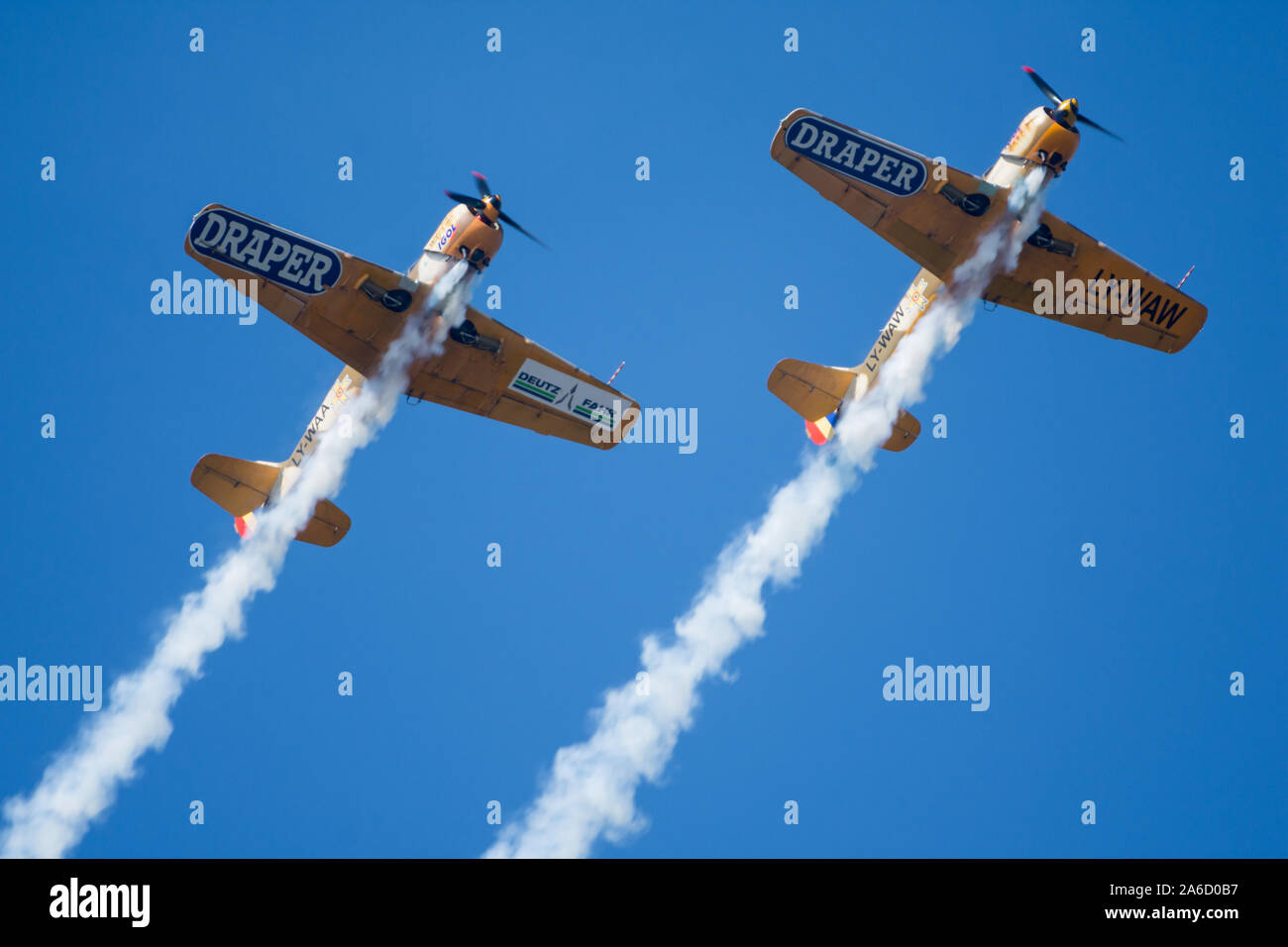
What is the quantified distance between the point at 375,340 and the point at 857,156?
36.7 ft

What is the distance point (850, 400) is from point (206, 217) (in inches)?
622

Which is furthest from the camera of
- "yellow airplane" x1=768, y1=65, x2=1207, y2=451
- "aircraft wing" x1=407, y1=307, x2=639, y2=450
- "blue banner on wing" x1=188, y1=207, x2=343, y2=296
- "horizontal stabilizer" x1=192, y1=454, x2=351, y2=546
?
"horizontal stabilizer" x1=192, y1=454, x2=351, y2=546

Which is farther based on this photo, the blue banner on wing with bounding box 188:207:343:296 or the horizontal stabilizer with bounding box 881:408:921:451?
the horizontal stabilizer with bounding box 881:408:921:451

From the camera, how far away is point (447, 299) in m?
36.2

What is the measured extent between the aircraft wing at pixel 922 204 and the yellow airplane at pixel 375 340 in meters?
6.71

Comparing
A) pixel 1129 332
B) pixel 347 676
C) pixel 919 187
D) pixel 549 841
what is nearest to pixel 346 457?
pixel 347 676

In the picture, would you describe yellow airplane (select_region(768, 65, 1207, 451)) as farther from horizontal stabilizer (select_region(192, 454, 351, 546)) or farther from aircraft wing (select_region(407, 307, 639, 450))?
horizontal stabilizer (select_region(192, 454, 351, 546))

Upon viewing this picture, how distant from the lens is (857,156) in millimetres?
37062

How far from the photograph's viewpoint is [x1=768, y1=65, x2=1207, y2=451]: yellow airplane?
36875 millimetres

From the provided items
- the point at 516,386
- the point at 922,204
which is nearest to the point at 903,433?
the point at 922,204

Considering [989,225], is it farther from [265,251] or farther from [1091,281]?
[265,251]

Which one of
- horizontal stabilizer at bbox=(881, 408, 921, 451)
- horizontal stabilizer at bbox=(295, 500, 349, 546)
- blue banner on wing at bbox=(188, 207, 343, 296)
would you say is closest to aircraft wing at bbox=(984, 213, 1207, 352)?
horizontal stabilizer at bbox=(881, 408, 921, 451)

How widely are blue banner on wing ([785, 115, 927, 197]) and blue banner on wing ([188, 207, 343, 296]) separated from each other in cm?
1035

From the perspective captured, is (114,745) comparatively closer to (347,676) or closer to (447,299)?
(347,676)
